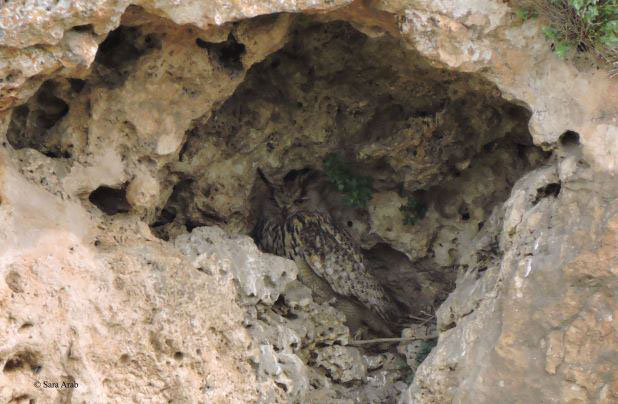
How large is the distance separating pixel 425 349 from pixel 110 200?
2187 mm

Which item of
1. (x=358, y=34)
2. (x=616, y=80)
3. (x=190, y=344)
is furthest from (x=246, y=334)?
(x=616, y=80)

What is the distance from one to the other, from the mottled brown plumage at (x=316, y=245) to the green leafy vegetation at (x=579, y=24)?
2184mm

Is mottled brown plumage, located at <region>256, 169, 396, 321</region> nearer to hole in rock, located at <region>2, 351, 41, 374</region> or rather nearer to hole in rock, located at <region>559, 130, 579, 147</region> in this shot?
hole in rock, located at <region>559, 130, 579, 147</region>

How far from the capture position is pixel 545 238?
12.9 ft

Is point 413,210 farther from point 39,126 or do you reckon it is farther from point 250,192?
point 39,126

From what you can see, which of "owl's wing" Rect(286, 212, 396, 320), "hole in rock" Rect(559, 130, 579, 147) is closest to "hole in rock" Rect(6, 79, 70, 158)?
"owl's wing" Rect(286, 212, 396, 320)

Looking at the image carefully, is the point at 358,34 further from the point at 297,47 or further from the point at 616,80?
the point at 616,80

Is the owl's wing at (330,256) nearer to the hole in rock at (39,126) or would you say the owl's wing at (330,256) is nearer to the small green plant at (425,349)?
the small green plant at (425,349)

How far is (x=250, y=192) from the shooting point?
5414mm

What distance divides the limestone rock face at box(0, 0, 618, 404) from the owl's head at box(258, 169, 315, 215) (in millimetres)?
374

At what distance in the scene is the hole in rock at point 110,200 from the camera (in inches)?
173

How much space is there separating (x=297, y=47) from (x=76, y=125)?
1.48 metres

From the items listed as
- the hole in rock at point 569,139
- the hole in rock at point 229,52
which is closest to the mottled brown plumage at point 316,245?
the hole in rock at point 229,52

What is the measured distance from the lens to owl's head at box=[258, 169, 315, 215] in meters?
5.71
